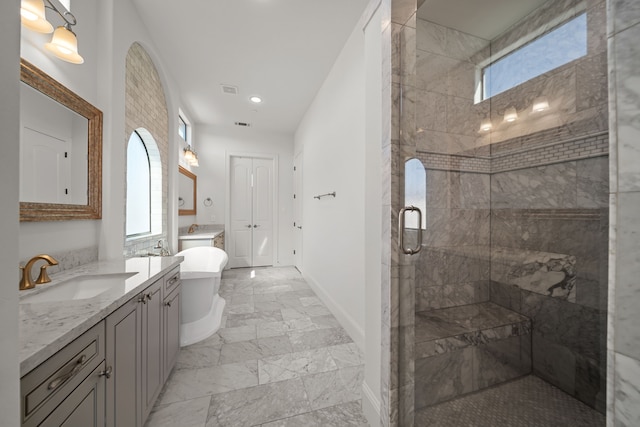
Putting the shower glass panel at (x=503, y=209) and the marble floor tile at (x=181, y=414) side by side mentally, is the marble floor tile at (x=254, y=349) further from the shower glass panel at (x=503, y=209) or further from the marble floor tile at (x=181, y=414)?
the shower glass panel at (x=503, y=209)

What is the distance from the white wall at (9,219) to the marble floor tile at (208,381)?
136 centimetres

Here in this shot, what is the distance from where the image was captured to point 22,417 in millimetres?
603

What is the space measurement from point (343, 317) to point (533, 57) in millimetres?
2580

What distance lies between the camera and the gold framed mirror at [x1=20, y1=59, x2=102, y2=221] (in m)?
1.25

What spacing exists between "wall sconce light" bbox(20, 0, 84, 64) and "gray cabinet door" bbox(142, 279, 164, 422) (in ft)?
4.53

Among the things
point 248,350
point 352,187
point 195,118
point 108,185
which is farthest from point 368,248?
point 195,118

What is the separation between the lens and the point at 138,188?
259cm

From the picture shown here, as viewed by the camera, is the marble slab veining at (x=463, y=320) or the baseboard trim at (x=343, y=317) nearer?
the marble slab veining at (x=463, y=320)

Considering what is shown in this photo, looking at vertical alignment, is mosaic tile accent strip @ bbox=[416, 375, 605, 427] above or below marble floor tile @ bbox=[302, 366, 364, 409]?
above

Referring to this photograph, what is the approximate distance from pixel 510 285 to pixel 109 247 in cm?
292

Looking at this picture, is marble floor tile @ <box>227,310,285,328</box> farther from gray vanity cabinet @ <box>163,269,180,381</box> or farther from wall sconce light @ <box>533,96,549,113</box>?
wall sconce light @ <box>533,96,549,113</box>

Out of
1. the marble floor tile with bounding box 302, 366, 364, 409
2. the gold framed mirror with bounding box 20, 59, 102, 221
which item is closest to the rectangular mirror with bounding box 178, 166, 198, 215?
the gold framed mirror with bounding box 20, 59, 102, 221

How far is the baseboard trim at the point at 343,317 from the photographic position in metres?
2.20

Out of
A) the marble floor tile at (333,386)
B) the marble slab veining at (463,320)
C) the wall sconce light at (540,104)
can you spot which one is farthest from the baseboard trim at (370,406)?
the wall sconce light at (540,104)
